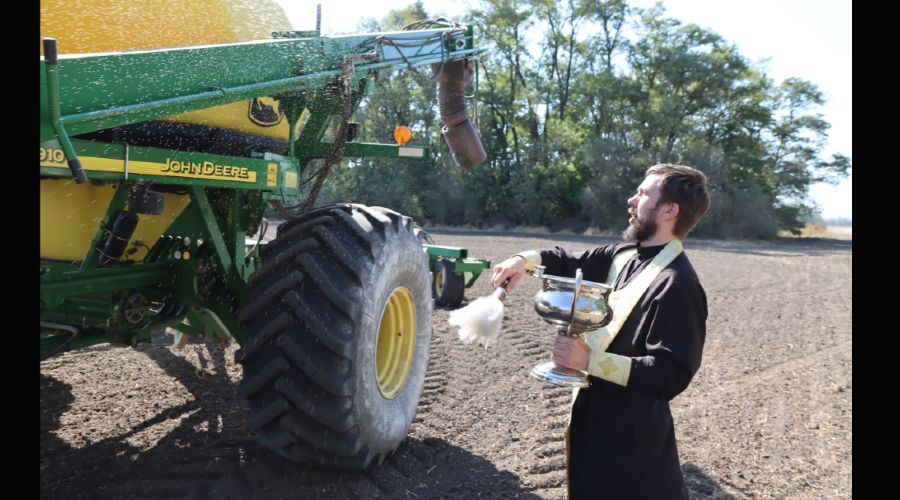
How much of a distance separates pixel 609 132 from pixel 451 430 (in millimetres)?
34592

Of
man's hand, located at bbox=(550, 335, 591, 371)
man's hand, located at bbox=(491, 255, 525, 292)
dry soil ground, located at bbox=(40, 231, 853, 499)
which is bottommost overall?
dry soil ground, located at bbox=(40, 231, 853, 499)

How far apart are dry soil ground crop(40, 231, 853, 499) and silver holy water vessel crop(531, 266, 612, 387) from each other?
4.63ft

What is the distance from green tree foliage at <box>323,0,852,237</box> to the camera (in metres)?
33.7

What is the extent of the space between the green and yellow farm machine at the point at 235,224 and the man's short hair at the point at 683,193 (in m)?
1.45

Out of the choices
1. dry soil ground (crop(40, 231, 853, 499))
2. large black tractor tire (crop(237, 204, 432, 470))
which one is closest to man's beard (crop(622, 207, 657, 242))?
large black tractor tire (crop(237, 204, 432, 470))

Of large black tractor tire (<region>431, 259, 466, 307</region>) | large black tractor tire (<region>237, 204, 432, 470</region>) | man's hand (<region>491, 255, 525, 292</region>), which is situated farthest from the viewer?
large black tractor tire (<region>431, 259, 466, 307</region>)

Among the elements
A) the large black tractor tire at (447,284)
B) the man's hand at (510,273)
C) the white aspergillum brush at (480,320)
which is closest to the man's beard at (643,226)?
the man's hand at (510,273)

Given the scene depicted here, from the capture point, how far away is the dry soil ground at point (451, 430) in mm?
3484

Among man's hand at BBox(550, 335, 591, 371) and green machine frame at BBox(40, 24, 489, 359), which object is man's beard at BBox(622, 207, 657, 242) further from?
green machine frame at BBox(40, 24, 489, 359)

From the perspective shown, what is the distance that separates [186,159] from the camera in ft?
10.2

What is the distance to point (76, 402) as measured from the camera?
449 cm

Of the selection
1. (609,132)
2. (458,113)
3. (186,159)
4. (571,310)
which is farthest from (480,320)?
(609,132)

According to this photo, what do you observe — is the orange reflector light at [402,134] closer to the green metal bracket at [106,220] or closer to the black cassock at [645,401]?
the green metal bracket at [106,220]

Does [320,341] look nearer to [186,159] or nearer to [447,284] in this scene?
[186,159]
